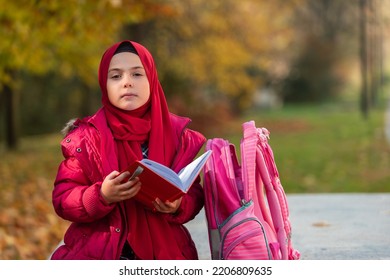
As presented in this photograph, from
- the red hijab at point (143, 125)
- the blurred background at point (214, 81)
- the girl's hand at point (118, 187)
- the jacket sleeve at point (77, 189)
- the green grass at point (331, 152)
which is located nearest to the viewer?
the girl's hand at point (118, 187)

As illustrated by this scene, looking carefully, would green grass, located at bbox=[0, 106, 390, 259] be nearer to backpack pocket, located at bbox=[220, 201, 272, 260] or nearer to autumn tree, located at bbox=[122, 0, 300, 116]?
autumn tree, located at bbox=[122, 0, 300, 116]

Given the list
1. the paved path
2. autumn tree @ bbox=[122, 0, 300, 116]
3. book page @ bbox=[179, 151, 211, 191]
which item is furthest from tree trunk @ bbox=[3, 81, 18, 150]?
book page @ bbox=[179, 151, 211, 191]

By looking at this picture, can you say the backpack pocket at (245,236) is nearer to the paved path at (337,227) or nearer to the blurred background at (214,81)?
the paved path at (337,227)

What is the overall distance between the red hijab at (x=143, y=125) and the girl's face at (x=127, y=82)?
0.02 m

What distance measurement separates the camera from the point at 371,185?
931 cm

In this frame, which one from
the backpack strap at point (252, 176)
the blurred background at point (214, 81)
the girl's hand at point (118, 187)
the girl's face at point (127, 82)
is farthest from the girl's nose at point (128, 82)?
the blurred background at point (214, 81)

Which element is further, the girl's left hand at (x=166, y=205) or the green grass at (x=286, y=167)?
the green grass at (x=286, y=167)

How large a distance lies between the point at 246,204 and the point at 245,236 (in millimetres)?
115

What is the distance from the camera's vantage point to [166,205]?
8.02 ft

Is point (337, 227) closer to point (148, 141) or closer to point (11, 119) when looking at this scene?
point (148, 141)

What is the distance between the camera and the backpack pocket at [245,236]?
257 cm

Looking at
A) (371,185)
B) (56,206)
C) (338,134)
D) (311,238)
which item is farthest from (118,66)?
(338,134)

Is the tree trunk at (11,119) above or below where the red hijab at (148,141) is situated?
above

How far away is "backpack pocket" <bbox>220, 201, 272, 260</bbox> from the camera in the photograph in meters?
2.57
